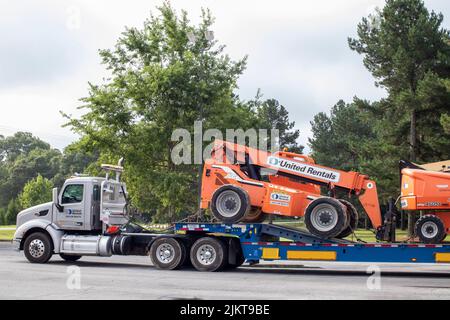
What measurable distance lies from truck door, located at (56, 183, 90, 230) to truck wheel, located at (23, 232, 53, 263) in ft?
1.97

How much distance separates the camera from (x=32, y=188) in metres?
72.8

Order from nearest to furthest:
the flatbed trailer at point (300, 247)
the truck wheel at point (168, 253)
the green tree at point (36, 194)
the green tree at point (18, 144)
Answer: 1. the flatbed trailer at point (300, 247)
2. the truck wheel at point (168, 253)
3. the green tree at point (36, 194)
4. the green tree at point (18, 144)

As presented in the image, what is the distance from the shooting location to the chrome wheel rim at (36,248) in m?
18.5

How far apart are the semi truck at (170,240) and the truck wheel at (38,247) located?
0.03m

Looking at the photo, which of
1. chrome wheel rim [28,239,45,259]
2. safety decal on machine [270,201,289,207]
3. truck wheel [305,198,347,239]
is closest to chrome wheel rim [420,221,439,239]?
truck wheel [305,198,347,239]

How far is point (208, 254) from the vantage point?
55.6ft

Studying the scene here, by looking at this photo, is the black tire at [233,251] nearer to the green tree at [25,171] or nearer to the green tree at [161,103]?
the green tree at [161,103]

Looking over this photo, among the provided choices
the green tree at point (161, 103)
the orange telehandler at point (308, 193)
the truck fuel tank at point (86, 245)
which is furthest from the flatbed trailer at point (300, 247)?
the green tree at point (161, 103)

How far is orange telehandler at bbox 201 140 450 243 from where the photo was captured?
1627 cm

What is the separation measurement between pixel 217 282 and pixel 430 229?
20.0 ft

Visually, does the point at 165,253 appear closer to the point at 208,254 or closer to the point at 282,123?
the point at 208,254
